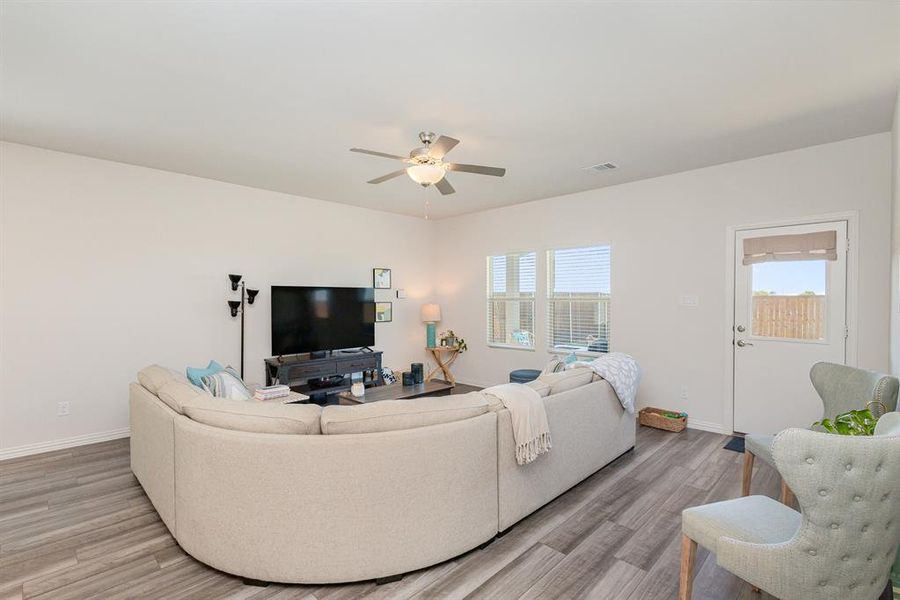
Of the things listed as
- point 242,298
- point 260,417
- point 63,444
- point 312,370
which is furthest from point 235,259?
point 260,417

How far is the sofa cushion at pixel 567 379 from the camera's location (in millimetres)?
2844

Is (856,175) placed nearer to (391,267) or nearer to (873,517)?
(873,517)

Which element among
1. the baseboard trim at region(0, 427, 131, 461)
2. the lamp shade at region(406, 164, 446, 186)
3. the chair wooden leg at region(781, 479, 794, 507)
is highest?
the lamp shade at region(406, 164, 446, 186)

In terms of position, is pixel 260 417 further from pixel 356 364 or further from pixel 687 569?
pixel 356 364

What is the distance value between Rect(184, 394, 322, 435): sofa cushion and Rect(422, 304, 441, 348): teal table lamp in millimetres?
4539

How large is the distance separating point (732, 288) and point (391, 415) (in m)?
3.87

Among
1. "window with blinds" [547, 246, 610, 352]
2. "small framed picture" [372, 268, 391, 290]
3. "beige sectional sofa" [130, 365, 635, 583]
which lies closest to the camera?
"beige sectional sofa" [130, 365, 635, 583]

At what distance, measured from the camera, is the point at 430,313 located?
6.69m

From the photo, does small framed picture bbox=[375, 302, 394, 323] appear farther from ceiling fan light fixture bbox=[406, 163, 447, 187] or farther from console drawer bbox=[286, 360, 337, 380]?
ceiling fan light fixture bbox=[406, 163, 447, 187]

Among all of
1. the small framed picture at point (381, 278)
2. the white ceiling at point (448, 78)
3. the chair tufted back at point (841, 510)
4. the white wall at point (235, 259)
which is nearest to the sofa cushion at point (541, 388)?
the chair tufted back at point (841, 510)

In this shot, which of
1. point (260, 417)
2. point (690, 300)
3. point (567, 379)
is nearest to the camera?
point (260, 417)

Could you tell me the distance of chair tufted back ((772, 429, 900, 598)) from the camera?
131cm

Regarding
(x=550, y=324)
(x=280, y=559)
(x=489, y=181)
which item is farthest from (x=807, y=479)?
(x=550, y=324)

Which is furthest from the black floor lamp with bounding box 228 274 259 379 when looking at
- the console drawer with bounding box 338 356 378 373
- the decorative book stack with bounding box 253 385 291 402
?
the decorative book stack with bounding box 253 385 291 402
